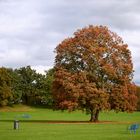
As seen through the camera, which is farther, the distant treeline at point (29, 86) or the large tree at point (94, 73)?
the distant treeline at point (29, 86)

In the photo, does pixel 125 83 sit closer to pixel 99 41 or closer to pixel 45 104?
pixel 99 41

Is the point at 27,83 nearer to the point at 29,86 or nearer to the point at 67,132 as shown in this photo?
the point at 29,86

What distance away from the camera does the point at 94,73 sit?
64.7 metres

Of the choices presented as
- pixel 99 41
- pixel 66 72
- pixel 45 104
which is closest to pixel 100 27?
pixel 99 41

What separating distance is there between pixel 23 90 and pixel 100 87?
76569 millimetres

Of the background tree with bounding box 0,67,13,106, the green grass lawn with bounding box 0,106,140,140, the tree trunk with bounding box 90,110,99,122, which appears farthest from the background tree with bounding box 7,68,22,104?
the green grass lawn with bounding box 0,106,140,140

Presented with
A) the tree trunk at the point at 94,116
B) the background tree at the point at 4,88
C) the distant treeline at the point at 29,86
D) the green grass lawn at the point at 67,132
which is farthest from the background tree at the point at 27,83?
the green grass lawn at the point at 67,132

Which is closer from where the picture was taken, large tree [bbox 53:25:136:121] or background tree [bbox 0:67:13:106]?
large tree [bbox 53:25:136:121]

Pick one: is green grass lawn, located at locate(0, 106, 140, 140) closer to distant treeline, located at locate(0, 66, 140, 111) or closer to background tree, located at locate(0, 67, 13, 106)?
background tree, located at locate(0, 67, 13, 106)

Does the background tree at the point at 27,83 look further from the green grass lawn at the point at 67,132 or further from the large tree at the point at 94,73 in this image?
the green grass lawn at the point at 67,132

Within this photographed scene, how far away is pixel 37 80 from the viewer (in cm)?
14050

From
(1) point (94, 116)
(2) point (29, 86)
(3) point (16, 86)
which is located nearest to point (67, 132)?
(1) point (94, 116)

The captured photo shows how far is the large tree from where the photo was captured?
207ft

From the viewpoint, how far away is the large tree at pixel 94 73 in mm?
63000
